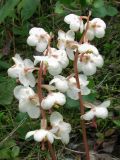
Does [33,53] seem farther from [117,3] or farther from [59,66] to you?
[59,66]

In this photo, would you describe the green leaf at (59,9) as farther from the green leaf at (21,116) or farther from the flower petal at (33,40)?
the flower petal at (33,40)

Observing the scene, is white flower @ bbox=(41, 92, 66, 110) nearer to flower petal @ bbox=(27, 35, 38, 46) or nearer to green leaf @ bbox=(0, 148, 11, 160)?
flower petal @ bbox=(27, 35, 38, 46)

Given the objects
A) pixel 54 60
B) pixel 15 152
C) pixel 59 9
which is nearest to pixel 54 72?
pixel 54 60

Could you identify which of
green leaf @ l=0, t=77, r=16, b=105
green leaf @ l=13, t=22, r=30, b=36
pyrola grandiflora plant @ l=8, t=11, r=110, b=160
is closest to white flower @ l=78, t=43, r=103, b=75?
pyrola grandiflora plant @ l=8, t=11, r=110, b=160

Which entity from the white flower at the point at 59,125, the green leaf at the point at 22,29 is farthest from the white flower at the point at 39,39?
the green leaf at the point at 22,29

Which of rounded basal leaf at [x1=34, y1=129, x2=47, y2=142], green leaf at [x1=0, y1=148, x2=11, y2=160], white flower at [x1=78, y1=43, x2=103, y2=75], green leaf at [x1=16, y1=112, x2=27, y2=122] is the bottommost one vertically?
green leaf at [x1=0, y1=148, x2=11, y2=160]

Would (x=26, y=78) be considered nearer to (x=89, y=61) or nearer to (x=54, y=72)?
(x=54, y=72)

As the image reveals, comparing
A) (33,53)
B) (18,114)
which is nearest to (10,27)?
(33,53)
